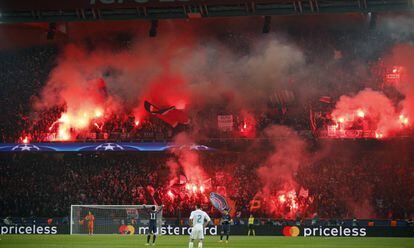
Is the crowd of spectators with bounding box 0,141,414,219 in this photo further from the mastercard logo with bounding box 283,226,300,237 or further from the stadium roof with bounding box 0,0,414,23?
the stadium roof with bounding box 0,0,414,23

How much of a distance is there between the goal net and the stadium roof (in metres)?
11.0

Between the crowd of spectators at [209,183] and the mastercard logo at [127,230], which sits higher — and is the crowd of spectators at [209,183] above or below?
above

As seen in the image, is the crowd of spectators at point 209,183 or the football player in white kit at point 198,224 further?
the crowd of spectators at point 209,183

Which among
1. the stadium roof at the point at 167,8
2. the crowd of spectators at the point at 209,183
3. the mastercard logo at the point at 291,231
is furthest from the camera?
the crowd of spectators at the point at 209,183

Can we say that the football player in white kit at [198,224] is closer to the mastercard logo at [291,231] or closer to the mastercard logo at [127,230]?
the mastercard logo at [291,231]

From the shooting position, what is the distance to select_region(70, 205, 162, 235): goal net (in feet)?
134

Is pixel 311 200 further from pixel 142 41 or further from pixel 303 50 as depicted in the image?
pixel 142 41

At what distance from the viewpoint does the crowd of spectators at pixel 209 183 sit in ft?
150

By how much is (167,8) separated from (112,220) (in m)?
12.7

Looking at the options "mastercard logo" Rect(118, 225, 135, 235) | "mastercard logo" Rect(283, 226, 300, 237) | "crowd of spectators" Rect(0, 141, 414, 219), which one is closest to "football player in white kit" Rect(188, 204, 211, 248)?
"mastercard logo" Rect(283, 226, 300, 237)

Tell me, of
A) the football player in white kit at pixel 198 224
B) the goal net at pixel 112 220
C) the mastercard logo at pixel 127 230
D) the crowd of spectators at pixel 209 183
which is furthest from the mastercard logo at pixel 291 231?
the football player in white kit at pixel 198 224

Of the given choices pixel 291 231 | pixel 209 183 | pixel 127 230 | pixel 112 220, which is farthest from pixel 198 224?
pixel 209 183

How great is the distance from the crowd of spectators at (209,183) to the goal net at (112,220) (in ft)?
19.1

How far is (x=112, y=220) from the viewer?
40969 millimetres
